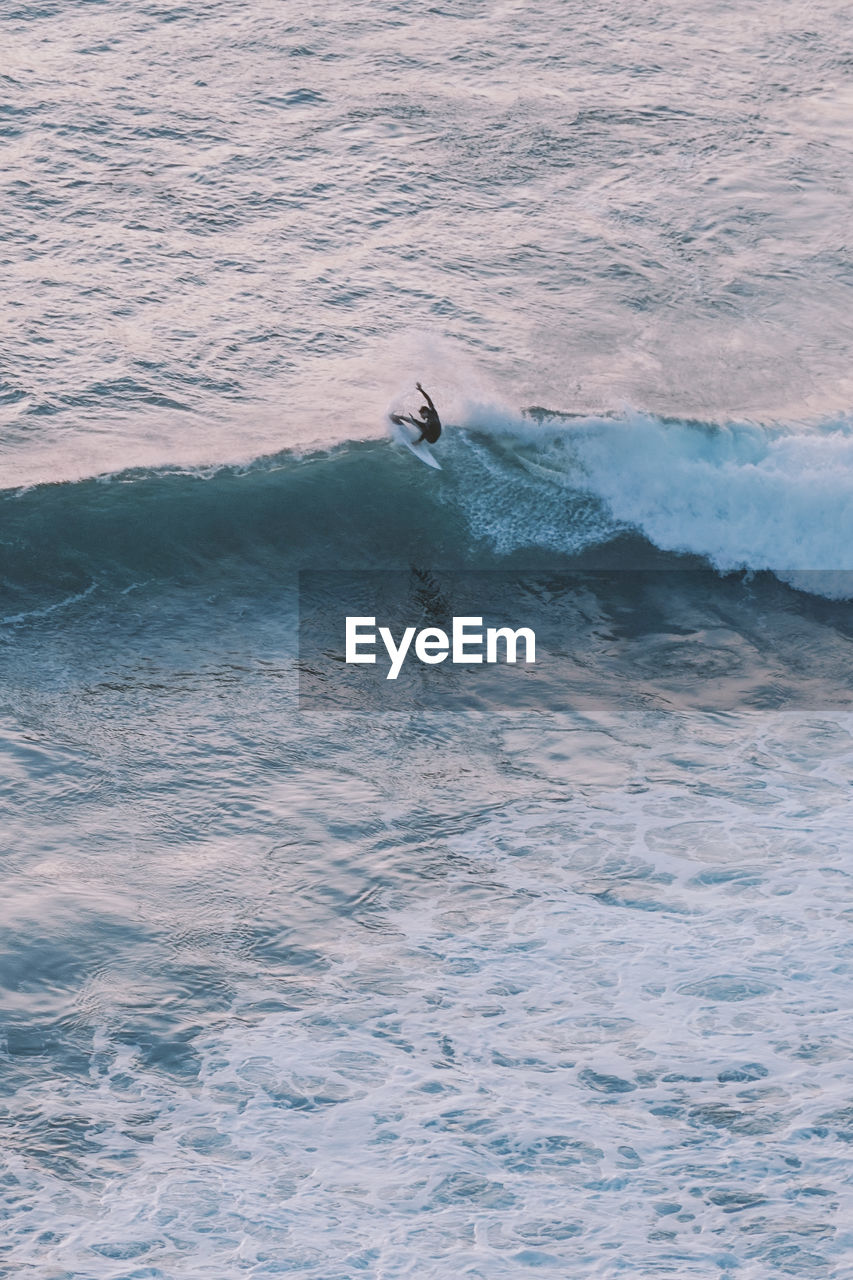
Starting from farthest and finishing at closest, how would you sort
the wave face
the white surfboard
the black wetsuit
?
the white surfboard
the black wetsuit
the wave face

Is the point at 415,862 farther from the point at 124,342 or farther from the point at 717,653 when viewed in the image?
the point at 124,342

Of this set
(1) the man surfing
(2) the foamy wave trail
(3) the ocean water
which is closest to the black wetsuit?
(1) the man surfing

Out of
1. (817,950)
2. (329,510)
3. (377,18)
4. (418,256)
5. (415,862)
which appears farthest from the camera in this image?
(377,18)

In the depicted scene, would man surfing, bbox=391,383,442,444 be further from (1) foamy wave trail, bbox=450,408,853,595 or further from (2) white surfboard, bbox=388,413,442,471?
(1) foamy wave trail, bbox=450,408,853,595

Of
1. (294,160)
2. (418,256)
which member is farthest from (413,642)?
(294,160)

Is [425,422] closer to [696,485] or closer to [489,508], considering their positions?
[489,508]
